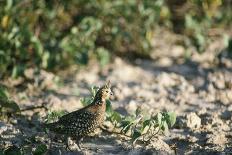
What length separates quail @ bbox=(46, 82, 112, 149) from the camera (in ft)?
18.6

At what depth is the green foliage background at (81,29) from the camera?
7.59 metres

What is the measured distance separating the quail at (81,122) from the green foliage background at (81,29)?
75.4 inches

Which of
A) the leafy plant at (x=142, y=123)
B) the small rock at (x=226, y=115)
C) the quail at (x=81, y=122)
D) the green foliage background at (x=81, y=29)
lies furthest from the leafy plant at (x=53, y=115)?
the small rock at (x=226, y=115)

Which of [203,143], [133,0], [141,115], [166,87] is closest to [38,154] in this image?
[141,115]

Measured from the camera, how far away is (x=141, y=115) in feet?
19.8

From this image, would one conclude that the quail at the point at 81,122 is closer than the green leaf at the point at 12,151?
No

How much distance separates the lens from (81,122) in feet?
18.6

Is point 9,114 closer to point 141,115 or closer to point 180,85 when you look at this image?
point 141,115

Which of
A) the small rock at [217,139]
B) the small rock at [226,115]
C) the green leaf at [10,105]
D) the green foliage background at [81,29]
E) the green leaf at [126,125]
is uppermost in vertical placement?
the green foliage background at [81,29]

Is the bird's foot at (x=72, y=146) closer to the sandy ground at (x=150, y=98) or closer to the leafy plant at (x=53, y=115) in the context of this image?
the sandy ground at (x=150, y=98)

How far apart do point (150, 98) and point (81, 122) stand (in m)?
1.95

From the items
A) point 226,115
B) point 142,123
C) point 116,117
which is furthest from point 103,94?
point 226,115

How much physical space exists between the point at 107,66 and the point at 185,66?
40.6 inches

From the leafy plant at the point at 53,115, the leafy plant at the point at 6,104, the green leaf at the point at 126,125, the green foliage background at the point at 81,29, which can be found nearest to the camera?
the green leaf at the point at 126,125
